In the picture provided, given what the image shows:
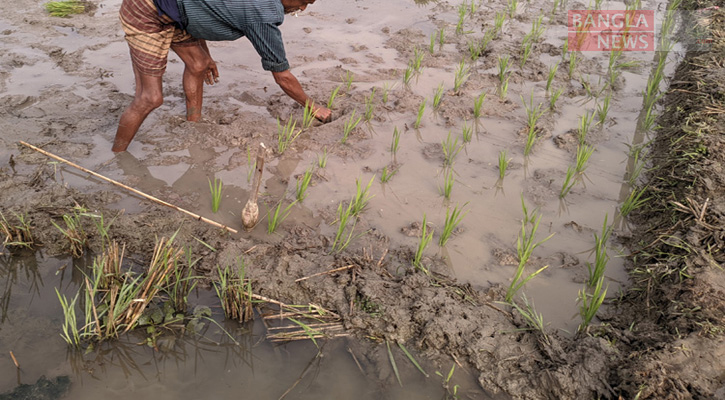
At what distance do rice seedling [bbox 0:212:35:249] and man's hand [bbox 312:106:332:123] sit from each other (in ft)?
5.96

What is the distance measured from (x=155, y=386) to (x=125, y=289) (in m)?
0.40

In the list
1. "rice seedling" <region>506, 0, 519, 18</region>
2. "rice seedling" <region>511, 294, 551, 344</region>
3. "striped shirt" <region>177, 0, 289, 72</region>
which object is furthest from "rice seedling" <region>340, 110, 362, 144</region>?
"rice seedling" <region>506, 0, 519, 18</region>

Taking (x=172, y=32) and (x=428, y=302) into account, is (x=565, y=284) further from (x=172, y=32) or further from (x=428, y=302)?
(x=172, y=32)

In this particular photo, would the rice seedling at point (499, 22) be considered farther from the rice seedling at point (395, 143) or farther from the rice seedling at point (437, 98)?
the rice seedling at point (395, 143)

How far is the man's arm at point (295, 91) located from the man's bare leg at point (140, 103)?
70cm

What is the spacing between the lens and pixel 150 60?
301cm

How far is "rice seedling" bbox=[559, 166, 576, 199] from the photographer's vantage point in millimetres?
2970

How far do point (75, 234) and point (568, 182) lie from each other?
8.76ft

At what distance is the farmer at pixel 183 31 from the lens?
2818 millimetres

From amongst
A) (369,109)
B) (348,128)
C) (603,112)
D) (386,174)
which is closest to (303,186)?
(386,174)

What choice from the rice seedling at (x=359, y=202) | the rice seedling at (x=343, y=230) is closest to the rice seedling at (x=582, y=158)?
the rice seedling at (x=359, y=202)

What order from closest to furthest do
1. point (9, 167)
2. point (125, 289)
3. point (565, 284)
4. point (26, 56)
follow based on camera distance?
point (125, 289), point (565, 284), point (9, 167), point (26, 56)

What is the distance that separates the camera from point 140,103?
311 centimetres

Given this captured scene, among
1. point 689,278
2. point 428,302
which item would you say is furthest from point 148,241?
point 689,278
